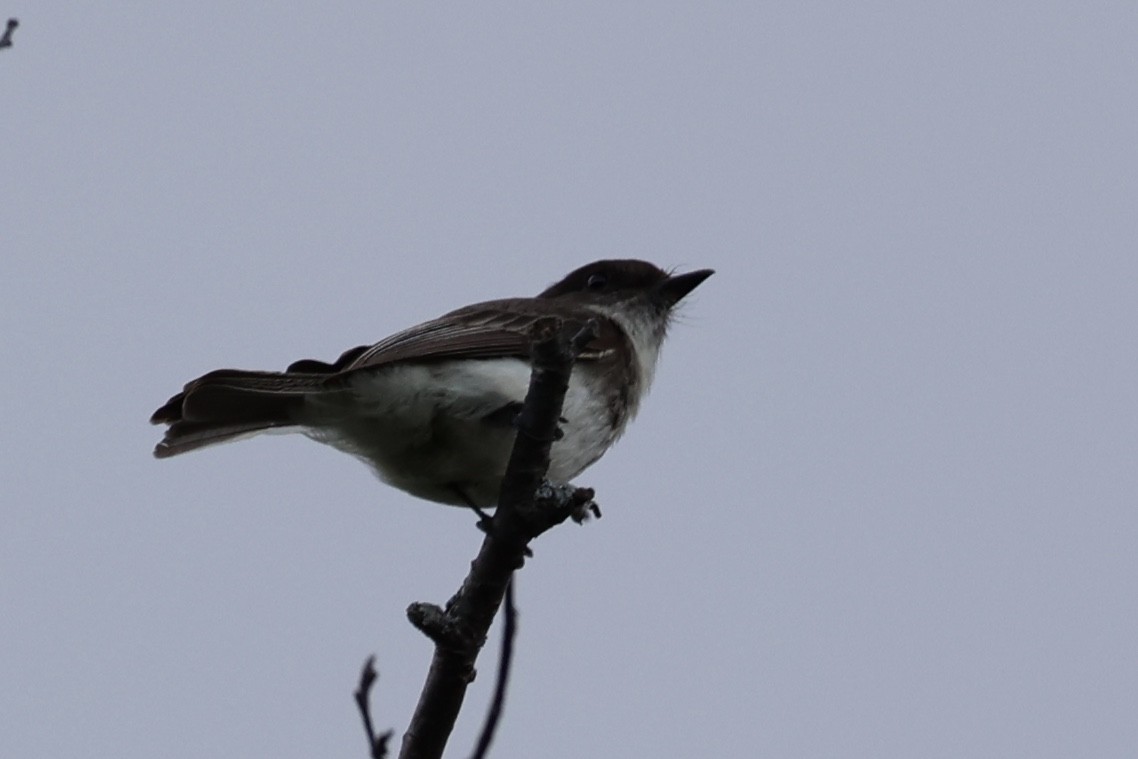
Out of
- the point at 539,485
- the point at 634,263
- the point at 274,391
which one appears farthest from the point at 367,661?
the point at 634,263

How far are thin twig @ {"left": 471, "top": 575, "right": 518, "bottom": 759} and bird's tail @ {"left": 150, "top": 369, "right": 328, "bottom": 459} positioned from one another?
8.41 ft

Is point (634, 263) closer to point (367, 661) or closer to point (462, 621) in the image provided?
point (462, 621)

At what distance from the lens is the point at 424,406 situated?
6.34 metres

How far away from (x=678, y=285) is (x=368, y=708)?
203 inches

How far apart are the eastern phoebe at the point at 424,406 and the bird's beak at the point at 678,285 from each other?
141 centimetres

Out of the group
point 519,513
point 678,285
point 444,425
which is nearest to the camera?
point 519,513

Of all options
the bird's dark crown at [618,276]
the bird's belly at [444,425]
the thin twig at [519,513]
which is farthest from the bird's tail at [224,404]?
the bird's dark crown at [618,276]

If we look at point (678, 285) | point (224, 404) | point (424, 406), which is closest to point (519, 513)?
point (424, 406)

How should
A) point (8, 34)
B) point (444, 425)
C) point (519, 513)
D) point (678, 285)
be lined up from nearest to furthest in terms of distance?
1. point (8, 34)
2. point (519, 513)
3. point (444, 425)
4. point (678, 285)

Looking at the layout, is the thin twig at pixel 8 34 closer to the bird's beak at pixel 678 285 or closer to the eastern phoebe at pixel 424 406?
the eastern phoebe at pixel 424 406

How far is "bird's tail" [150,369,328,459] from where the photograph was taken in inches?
243

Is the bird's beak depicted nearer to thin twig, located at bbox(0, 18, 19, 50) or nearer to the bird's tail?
the bird's tail

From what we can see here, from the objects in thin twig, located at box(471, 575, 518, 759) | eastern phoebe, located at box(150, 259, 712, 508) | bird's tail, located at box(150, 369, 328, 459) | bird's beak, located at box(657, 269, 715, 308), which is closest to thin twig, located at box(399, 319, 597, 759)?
thin twig, located at box(471, 575, 518, 759)

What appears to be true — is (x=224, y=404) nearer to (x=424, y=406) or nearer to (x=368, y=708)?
(x=424, y=406)
